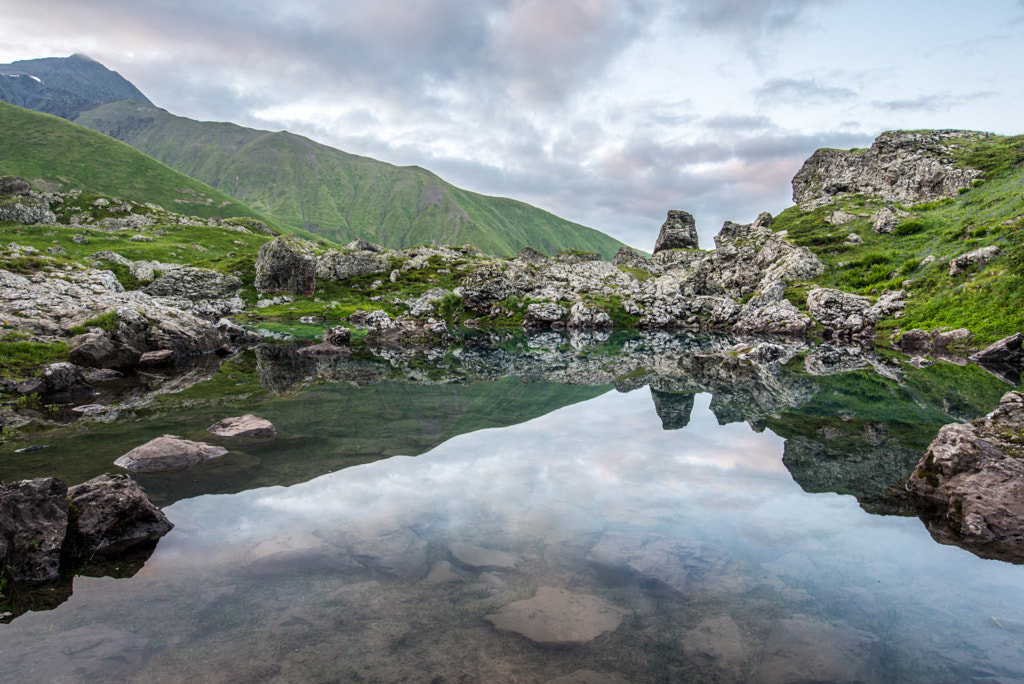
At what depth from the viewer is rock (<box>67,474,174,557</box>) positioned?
1073 centimetres

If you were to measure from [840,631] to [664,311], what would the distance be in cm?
10285

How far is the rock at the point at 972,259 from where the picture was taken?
199ft

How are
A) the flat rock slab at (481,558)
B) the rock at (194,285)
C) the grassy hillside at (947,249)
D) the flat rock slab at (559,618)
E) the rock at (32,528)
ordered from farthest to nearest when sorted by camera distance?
1. the rock at (194,285)
2. the grassy hillside at (947,249)
3. the flat rock slab at (481,558)
4. the rock at (32,528)
5. the flat rock slab at (559,618)

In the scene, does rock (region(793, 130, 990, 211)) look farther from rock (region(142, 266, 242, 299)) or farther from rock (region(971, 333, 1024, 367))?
rock (region(142, 266, 242, 299))

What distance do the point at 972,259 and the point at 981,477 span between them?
72.6 m

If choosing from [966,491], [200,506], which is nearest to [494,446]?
[200,506]

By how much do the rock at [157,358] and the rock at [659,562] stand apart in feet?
138

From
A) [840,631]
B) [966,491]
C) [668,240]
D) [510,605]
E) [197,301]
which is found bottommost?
[197,301]

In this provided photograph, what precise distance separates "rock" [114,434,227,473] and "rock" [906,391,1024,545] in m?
24.2

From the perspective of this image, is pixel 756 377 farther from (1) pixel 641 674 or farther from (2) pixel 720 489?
(1) pixel 641 674

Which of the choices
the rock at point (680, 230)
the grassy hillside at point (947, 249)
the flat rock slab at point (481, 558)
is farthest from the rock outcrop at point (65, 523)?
the rock at point (680, 230)

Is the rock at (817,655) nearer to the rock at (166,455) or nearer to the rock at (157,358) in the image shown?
the rock at (166,455)

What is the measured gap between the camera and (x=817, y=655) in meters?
7.80

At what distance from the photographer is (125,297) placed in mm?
48906
